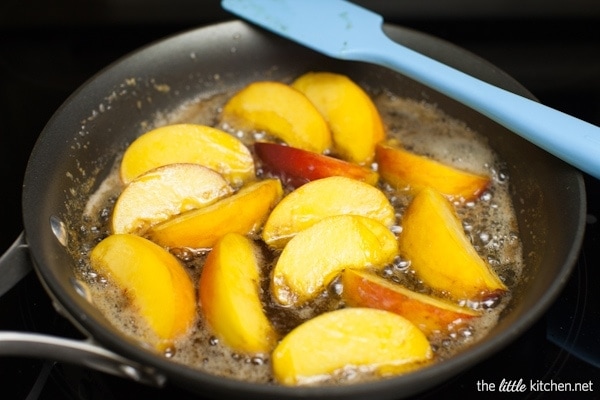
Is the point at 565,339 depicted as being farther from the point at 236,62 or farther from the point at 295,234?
the point at 236,62

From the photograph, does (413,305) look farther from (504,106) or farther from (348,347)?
(504,106)

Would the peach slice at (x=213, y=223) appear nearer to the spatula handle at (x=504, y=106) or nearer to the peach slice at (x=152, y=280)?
the peach slice at (x=152, y=280)

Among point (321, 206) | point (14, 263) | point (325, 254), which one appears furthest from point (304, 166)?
point (14, 263)

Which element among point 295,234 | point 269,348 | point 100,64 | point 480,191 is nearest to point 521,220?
point 480,191

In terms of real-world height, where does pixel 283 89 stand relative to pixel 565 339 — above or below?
above

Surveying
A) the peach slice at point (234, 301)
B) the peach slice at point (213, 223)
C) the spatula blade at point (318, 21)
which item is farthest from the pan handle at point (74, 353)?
the spatula blade at point (318, 21)

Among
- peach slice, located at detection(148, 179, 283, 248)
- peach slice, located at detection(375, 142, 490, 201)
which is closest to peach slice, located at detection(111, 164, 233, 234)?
peach slice, located at detection(148, 179, 283, 248)
